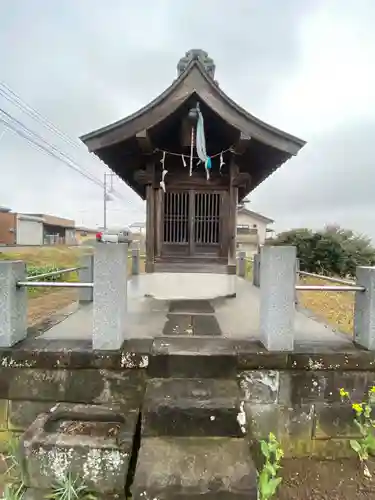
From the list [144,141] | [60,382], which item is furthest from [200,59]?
[60,382]

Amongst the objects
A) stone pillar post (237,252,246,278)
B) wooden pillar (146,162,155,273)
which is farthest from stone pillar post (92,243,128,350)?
stone pillar post (237,252,246,278)

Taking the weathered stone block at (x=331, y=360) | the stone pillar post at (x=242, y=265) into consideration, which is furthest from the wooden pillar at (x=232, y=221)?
the stone pillar post at (x=242, y=265)

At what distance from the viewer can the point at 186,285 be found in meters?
6.47

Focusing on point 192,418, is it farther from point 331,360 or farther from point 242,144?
point 242,144

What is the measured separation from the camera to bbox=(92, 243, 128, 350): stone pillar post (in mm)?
3248

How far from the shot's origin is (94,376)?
3.21 m

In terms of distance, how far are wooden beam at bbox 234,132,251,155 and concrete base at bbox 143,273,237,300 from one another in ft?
7.93

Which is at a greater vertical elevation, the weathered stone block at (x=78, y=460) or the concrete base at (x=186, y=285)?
the concrete base at (x=186, y=285)

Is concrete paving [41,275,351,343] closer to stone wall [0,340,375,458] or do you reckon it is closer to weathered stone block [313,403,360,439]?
stone wall [0,340,375,458]

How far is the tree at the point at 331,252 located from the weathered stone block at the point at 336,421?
48.4ft

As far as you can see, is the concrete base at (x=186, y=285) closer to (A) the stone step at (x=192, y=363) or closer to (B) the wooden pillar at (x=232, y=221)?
(B) the wooden pillar at (x=232, y=221)

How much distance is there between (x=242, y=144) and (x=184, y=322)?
3245 millimetres

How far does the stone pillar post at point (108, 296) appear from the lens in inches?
128

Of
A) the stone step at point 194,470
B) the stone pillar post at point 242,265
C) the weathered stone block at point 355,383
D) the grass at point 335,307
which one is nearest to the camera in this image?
the stone step at point 194,470
